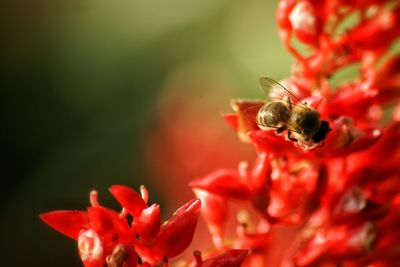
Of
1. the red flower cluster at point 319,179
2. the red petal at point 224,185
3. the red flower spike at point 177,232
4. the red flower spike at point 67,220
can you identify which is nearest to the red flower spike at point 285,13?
the red flower cluster at point 319,179

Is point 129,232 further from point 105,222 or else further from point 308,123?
point 308,123

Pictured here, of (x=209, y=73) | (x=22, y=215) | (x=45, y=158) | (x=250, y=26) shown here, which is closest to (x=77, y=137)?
(x=45, y=158)

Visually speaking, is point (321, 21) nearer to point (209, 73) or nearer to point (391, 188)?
point (391, 188)

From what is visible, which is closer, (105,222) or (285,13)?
(105,222)

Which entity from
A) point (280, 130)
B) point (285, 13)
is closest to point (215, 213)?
point (280, 130)

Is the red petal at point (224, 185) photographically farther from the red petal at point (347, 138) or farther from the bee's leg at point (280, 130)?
the red petal at point (347, 138)


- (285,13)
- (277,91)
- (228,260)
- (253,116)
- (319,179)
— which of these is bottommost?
(228,260)

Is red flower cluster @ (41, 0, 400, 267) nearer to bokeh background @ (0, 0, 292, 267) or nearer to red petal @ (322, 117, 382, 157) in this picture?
red petal @ (322, 117, 382, 157)
